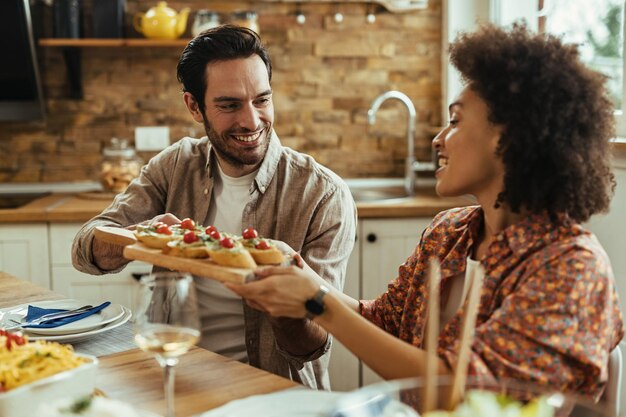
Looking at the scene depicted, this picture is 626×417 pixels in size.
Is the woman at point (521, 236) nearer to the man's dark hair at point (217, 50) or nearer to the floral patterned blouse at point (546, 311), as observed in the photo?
the floral patterned blouse at point (546, 311)

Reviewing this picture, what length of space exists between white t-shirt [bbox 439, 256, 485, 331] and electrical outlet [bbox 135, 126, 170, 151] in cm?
239

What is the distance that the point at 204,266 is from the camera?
1.56 metres

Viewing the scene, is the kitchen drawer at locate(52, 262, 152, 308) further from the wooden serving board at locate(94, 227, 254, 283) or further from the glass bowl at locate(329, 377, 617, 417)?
the glass bowl at locate(329, 377, 617, 417)

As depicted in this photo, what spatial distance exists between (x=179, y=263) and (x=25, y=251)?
177 centimetres

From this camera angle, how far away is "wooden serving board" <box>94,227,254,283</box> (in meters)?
1.50

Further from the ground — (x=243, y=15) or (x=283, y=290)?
(x=243, y=15)

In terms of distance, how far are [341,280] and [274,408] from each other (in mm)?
1013

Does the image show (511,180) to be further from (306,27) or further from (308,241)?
(306,27)

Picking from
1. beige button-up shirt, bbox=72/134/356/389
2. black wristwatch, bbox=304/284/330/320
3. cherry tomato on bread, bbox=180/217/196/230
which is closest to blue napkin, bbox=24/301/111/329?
cherry tomato on bread, bbox=180/217/196/230

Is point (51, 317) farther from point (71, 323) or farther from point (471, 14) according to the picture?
point (471, 14)

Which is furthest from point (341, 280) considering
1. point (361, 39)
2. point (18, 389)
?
point (361, 39)

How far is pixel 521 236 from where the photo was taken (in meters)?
1.41

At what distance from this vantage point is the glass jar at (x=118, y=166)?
3467mm

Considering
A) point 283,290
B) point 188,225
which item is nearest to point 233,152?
point 188,225
